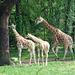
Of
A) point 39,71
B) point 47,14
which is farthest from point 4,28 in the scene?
point 47,14

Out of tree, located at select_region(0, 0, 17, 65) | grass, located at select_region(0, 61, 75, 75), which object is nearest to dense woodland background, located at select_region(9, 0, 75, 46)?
tree, located at select_region(0, 0, 17, 65)

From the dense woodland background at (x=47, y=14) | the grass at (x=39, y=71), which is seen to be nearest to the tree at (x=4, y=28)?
the grass at (x=39, y=71)

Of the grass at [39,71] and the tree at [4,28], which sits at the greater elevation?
the tree at [4,28]

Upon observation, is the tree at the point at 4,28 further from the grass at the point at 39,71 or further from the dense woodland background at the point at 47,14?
the dense woodland background at the point at 47,14

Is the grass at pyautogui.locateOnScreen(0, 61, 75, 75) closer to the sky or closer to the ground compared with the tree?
closer to the ground

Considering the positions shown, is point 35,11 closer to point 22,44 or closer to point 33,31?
point 33,31

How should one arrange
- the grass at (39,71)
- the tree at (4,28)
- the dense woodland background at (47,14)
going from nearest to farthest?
the grass at (39,71) < the tree at (4,28) < the dense woodland background at (47,14)

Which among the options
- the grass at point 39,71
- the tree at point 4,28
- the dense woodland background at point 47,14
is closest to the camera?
the grass at point 39,71

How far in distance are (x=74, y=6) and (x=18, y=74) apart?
1332 centimetres

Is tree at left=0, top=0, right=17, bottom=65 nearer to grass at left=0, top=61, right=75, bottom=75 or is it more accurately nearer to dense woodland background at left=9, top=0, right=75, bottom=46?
grass at left=0, top=61, right=75, bottom=75

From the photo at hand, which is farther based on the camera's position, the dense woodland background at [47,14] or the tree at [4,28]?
the dense woodland background at [47,14]

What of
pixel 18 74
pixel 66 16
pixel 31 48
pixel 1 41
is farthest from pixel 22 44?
pixel 66 16

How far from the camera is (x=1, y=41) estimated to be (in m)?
11.0

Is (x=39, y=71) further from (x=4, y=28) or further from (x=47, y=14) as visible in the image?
(x=47, y=14)
